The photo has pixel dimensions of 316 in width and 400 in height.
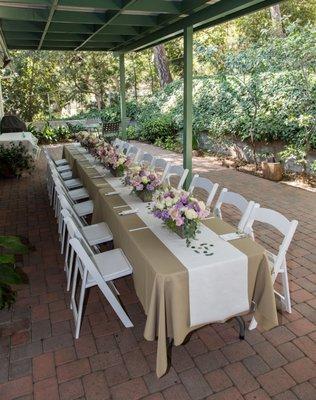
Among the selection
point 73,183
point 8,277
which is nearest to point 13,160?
point 73,183

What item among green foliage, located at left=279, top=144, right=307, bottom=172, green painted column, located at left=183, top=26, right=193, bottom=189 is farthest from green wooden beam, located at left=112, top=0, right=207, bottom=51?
green foliage, located at left=279, top=144, right=307, bottom=172

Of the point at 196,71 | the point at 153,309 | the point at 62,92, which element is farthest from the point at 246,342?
the point at 62,92

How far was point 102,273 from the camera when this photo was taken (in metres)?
2.63

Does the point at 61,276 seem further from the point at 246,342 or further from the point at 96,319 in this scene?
the point at 246,342

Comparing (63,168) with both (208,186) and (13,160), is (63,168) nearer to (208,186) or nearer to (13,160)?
(13,160)

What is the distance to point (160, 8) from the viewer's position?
4469 mm

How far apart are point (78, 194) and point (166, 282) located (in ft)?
10.3

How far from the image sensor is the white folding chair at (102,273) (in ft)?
7.80

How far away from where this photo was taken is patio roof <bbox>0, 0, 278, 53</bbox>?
420cm

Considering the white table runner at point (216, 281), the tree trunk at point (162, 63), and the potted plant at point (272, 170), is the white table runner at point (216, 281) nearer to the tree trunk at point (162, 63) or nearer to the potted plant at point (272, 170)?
the potted plant at point (272, 170)

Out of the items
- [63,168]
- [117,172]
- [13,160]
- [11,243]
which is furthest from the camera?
[13,160]

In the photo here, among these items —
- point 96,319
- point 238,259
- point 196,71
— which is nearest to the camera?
point 238,259

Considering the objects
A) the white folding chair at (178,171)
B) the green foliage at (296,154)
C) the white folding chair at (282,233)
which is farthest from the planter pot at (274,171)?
the white folding chair at (282,233)

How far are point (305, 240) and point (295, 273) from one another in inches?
32.9
